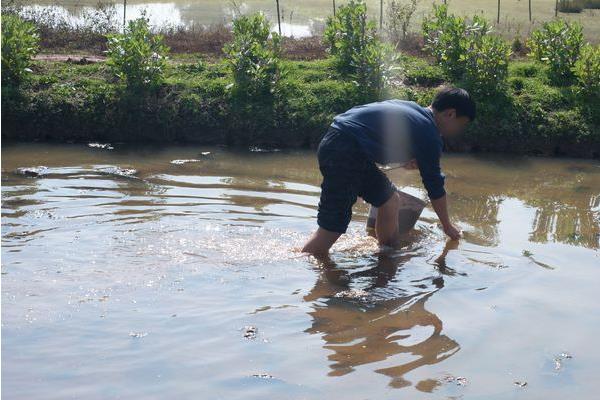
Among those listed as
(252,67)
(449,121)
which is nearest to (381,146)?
(449,121)

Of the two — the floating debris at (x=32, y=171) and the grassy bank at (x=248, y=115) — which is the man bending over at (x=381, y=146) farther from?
the grassy bank at (x=248, y=115)

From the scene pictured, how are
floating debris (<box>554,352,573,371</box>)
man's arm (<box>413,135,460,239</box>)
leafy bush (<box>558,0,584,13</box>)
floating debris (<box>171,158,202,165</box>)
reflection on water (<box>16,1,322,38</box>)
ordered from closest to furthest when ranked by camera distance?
floating debris (<box>554,352,573,371</box>), man's arm (<box>413,135,460,239</box>), floating debris (<box>171,158,202,165</box>), reflection on water (<box>16,1,322,38</box>), leafy bush (<box>558,0,584,13</box>)

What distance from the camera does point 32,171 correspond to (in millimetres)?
9086

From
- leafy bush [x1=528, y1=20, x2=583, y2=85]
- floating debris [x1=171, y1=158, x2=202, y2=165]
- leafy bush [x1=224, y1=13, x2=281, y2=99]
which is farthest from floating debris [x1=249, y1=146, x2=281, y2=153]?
leafy bush [x1=528, y1=20, x2=583, y2=85]

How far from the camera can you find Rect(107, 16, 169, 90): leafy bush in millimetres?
11344

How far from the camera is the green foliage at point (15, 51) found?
1143 centimetres

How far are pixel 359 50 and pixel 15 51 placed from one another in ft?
15.2

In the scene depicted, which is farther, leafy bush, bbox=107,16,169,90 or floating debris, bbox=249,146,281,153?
leafy bush, bbox=107,16,169,90

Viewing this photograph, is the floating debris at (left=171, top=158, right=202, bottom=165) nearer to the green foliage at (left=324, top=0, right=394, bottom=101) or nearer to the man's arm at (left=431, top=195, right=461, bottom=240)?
the green foliage at (left=324, top=0, right=394, bottom=101)

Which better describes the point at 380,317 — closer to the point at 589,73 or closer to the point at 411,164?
the point at 411,164

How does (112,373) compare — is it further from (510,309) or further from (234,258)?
(510,309)

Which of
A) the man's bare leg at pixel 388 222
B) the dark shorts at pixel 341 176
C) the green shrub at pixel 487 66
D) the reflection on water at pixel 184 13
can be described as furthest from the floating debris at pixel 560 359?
the reflection on water at pixel 184 13

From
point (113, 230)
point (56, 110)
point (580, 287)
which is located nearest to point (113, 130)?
point (56, 110)

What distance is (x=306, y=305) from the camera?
18.4ft
